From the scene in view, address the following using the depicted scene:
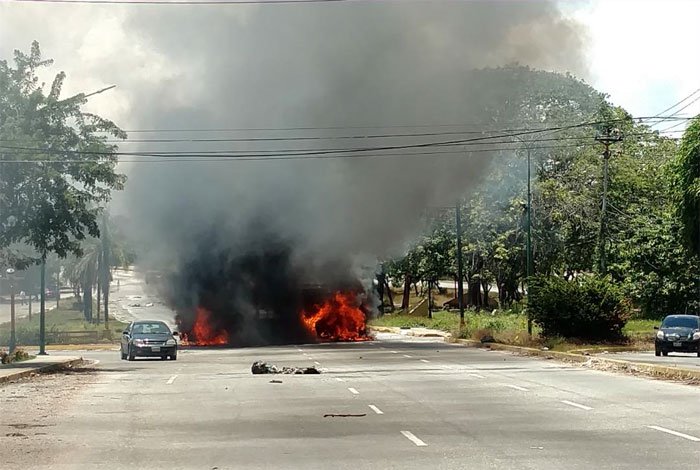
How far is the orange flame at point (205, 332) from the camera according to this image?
183 ft

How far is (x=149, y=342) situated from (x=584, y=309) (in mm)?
16069

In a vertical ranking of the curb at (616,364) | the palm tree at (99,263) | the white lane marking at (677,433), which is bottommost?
the curb at (616,364)

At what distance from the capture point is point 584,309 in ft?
135

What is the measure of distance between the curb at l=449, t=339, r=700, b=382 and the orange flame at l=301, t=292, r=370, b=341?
12.3 m

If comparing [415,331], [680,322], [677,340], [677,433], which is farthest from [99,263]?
[677,433]

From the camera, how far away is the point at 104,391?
23516 millimetres

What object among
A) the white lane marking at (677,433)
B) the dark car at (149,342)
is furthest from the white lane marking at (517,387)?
the dark car at (149,342)

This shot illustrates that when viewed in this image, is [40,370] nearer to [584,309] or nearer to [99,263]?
[584,309]

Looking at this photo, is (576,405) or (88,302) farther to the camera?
(88,302)

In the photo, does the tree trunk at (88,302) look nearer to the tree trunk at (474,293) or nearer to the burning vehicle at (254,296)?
the tree trunk at (474,293)

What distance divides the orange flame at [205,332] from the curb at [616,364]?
51.8ft

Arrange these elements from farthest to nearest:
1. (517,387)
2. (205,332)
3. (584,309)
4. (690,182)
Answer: (205,332) < (690,182) < (584,309) < (517,387)

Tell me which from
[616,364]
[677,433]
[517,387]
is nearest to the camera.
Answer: [677,433]

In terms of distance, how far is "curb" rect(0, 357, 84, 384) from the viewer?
1062 inches
